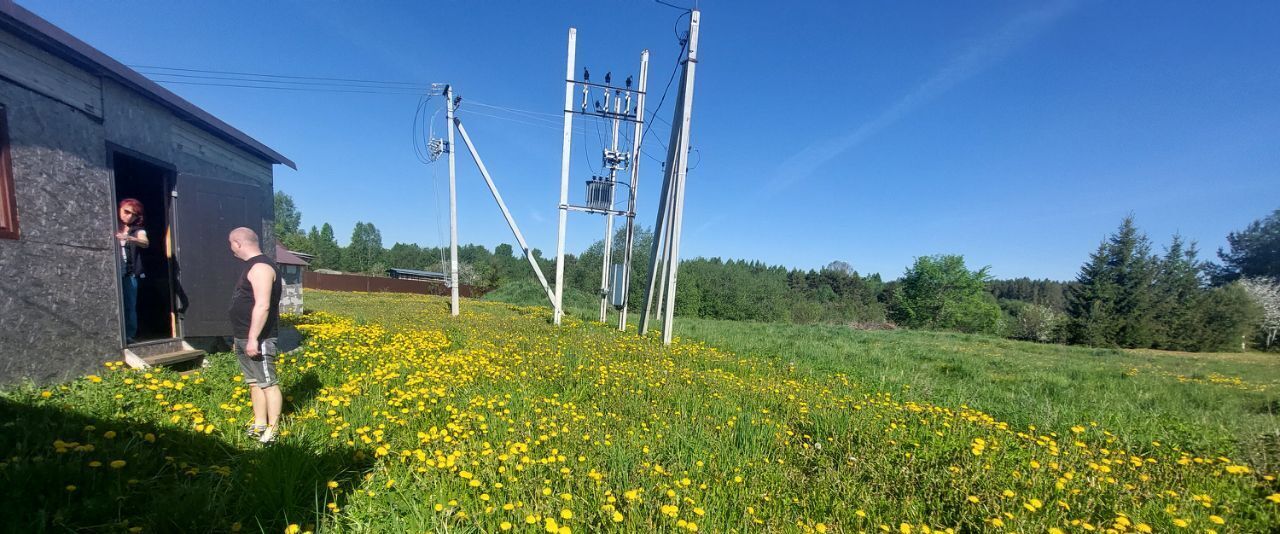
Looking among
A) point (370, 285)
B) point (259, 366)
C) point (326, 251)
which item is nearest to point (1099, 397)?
point (259, 366)

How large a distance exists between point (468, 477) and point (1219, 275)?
62.6 metres

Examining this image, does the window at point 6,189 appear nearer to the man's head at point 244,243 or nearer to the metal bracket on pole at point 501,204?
the man's head at point 244,243

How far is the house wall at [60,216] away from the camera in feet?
13.0

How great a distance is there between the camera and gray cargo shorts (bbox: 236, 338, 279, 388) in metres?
3.44

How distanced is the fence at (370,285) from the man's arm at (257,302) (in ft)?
117

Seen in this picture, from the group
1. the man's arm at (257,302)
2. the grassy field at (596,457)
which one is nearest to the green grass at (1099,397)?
the grassy field at (596,457)

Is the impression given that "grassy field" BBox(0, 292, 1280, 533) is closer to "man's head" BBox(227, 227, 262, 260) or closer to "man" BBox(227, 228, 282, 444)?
"man" BBox(227, 228, 282, 444)

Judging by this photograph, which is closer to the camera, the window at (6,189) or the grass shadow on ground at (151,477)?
the grass shadow on ground at (151,477)

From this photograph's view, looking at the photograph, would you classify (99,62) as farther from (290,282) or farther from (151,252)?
(290,282)

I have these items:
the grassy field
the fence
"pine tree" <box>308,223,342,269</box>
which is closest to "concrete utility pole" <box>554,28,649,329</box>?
the grassy field

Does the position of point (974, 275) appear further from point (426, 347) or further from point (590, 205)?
point (426, 347)

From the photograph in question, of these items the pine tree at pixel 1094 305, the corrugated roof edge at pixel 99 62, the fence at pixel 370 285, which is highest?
the corrugated roof edge at pixel 99 62

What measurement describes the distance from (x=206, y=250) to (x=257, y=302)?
3841 millimetres

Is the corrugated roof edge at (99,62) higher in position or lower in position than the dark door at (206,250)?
higher
